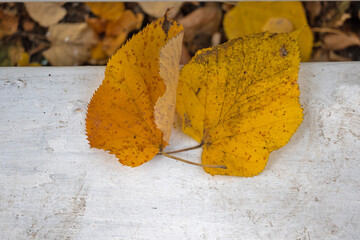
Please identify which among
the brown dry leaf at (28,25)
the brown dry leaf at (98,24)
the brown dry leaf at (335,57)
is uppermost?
the brown dry leaf at (98,24)

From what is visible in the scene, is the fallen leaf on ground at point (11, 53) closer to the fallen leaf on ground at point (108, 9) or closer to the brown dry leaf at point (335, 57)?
the fallen leaf on ground at point (108, 9)

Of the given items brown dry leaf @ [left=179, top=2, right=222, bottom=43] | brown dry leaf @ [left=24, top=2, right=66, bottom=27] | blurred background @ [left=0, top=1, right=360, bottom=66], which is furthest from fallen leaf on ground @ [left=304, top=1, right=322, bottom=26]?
brown dry leaf @ [left=24, top=2, right=66, bottom=27]

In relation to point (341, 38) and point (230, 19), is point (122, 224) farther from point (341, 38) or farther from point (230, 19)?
point (341, 38)


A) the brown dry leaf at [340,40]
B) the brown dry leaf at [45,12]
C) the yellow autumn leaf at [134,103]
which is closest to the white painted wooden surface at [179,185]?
the yellow autumn leaf at [134,103]

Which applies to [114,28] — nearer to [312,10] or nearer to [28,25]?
[28,25]

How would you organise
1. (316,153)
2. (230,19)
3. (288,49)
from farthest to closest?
1. (230,19)
2. (316,153)
3. (288,49)

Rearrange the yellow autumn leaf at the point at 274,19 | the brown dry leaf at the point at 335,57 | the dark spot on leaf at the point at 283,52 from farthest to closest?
the brown dry leaf at the point at 335,57, the yellow autumn leaf at the point at 274,19, the dark spot on leaf at the point at 283,52

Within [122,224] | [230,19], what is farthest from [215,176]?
[230,19]

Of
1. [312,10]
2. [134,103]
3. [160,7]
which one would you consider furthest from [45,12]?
[312,10]
